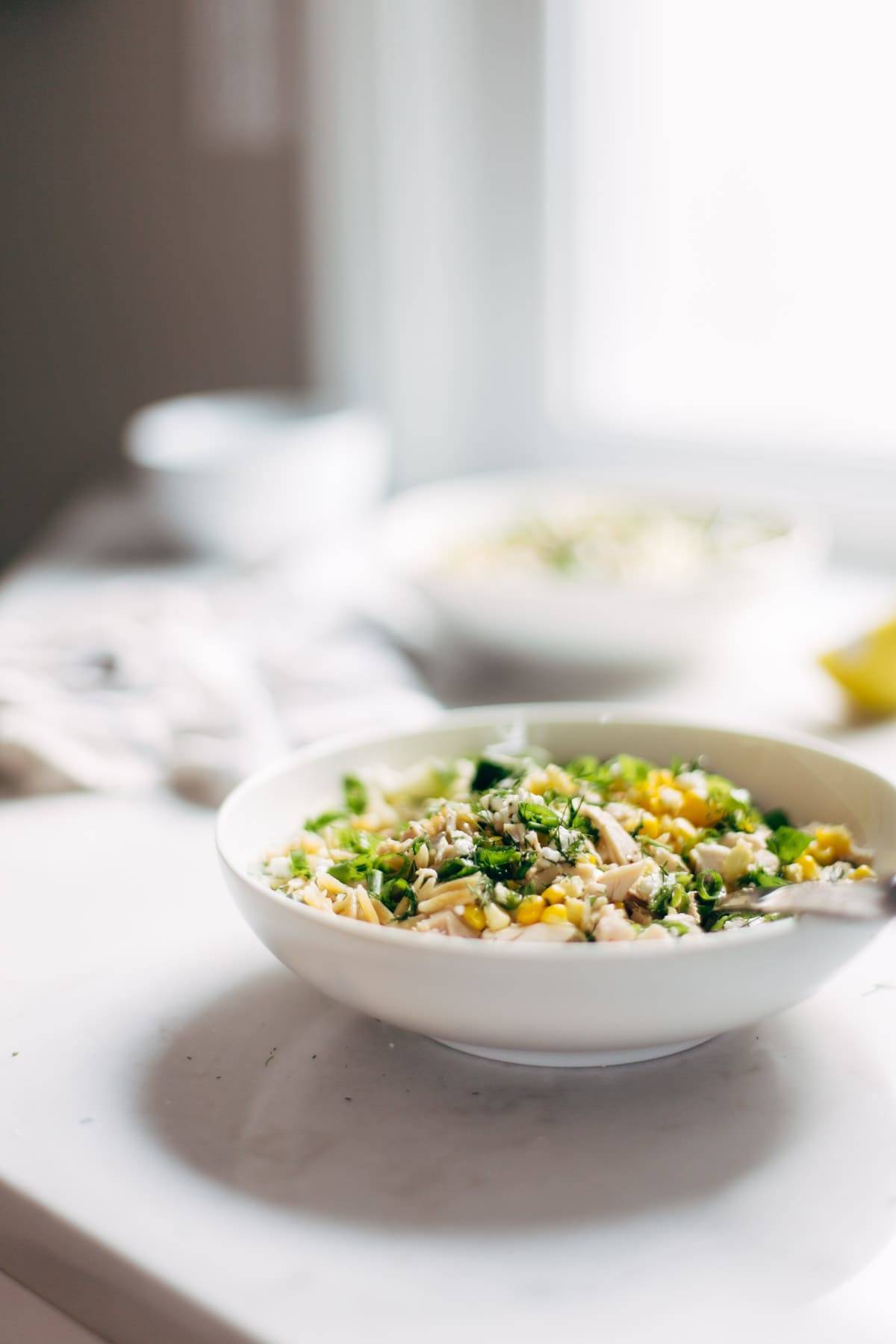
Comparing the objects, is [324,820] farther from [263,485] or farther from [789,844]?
[263,485]

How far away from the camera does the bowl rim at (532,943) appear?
568mm

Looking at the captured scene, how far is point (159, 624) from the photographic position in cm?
134

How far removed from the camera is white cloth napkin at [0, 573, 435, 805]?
1.10 meters

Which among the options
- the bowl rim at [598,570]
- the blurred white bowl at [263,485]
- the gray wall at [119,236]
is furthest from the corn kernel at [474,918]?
the gray wall at [119,236]

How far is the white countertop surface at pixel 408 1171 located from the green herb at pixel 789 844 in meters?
0.09

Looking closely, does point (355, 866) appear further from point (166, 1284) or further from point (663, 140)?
point (663, 140)

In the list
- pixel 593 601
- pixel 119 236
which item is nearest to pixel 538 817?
pixel 593 601

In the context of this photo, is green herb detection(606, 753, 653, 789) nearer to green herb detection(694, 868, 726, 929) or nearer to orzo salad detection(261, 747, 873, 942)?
orzo salad detection(261, 747, 873, 942)

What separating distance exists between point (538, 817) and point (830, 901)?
6.9 inches

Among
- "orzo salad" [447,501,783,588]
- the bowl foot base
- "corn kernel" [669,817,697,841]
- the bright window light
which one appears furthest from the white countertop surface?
the bright window light

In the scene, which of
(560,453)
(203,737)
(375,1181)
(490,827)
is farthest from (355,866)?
(560,453)

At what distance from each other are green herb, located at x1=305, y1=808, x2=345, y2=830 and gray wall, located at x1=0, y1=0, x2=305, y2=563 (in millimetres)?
1580

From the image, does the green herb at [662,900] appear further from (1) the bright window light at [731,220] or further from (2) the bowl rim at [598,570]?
(1) the bright window light at [731,220]

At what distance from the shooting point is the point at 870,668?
120cm
